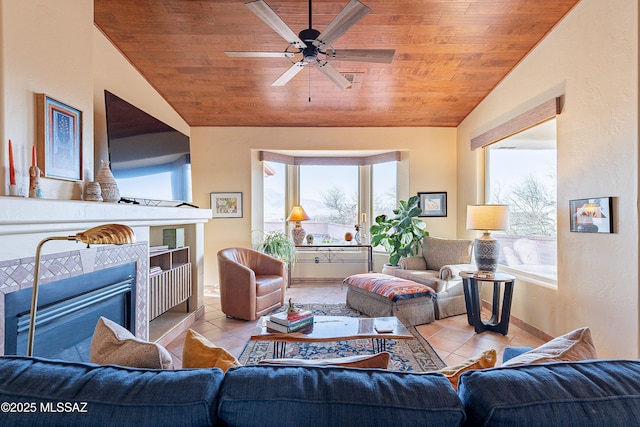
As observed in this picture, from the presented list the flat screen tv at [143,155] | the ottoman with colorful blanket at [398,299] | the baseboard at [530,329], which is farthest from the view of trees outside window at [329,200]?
the baseboard at [530,329]

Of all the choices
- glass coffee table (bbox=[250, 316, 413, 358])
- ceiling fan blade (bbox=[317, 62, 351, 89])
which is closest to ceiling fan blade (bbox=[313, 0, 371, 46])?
ceiling fan blade (bbox=[317, 62, 351, 89])

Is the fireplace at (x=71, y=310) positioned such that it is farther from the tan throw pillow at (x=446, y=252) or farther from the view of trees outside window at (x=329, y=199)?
the tan throw pillow at (x=446, y=252)

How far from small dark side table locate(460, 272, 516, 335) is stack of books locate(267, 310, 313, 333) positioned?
181 cm

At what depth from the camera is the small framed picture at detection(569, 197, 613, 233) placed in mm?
2283

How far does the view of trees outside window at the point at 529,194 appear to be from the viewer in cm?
311

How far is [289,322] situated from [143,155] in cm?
224

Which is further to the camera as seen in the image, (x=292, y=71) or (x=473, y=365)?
(x=292, y=71)

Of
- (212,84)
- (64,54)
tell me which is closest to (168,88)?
(212,84)

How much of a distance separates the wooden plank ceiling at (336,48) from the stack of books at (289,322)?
8.77 ft

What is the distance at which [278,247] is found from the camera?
4.70 metres

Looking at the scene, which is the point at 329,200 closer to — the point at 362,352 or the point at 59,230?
the point at 362,352

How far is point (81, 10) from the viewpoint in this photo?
221 cm

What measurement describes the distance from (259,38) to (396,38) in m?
1.40

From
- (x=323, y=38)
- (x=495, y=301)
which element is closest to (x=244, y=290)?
(x=323, y=38)
